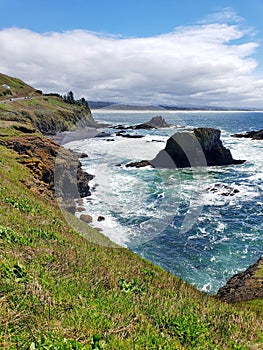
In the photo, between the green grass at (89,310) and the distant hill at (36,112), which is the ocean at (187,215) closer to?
the green grass at (89,310)

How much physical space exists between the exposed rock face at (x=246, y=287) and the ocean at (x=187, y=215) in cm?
419

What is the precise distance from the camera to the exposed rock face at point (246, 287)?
15.4 m

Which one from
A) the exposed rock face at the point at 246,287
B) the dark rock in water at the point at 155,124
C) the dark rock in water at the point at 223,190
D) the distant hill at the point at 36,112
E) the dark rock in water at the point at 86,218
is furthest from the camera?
the dark rock in water at the point at 155,124

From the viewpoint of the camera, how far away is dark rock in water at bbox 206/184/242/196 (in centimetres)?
4506

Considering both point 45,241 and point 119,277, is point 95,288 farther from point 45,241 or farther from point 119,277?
point 45,241

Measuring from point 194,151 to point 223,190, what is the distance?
22.4 m

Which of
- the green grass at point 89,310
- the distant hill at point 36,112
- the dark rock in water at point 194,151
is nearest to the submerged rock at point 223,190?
the dark rock in water at point 194,151

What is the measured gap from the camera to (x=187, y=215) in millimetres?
36500

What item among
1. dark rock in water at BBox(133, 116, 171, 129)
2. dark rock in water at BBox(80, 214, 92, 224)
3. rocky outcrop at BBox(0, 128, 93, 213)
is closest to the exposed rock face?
rocky outcrop at BBox(0, 128, 93, 213)

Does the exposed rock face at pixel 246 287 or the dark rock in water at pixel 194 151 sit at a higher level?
the dark rock in water at pixel 194 151

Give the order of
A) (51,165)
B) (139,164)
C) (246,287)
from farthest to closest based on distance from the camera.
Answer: (139,164) < (51,165) < (246,287)

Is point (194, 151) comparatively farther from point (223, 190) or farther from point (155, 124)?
point (155, 124)

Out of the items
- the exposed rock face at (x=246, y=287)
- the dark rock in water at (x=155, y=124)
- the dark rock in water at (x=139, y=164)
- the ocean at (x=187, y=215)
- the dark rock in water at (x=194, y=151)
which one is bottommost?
the ocean at (x=187, y=215)

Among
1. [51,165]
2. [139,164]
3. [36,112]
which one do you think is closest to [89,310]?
[51,165]
